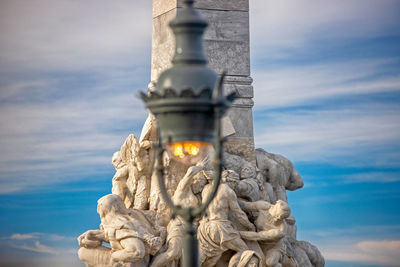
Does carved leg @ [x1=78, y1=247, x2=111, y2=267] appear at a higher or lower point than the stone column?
lower

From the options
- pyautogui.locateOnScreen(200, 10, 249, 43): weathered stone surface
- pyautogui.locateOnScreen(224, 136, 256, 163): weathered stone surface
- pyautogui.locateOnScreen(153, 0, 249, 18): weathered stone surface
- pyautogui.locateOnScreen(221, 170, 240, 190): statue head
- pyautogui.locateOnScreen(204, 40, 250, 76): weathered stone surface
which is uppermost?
pyautogui.locateOnScreen(153, 0, 249, 18): weathered stone surface

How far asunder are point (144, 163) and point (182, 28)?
17.6 ft

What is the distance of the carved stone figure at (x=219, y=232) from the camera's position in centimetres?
1122

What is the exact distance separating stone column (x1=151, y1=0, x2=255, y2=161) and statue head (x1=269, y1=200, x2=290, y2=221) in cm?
126

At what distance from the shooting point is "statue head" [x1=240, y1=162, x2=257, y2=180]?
1211 cm

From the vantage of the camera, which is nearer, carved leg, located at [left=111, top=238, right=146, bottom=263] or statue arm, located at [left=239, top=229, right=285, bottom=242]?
carved leg, located at [left=111, top=238, right=146, bottom=263]

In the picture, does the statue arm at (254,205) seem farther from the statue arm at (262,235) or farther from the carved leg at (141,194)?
the carved leg at (141,194)

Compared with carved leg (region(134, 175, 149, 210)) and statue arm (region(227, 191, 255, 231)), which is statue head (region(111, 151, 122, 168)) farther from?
statue arm (region(227, 191, 255, 231))

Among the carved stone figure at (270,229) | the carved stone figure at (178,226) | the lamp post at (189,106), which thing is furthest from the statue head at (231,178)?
the lamp post at (189,106)

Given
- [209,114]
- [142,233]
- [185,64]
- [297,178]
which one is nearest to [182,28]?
[185,64]

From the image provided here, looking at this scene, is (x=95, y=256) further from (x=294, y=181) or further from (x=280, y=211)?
(x=294, y=181)

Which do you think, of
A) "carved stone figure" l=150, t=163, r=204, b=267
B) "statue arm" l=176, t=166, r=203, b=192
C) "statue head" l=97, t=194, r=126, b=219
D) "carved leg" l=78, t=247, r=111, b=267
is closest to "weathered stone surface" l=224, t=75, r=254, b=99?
"carved stone figure" l=150, t=163, r=204, b=267

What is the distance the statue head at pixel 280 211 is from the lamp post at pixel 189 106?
499 cm

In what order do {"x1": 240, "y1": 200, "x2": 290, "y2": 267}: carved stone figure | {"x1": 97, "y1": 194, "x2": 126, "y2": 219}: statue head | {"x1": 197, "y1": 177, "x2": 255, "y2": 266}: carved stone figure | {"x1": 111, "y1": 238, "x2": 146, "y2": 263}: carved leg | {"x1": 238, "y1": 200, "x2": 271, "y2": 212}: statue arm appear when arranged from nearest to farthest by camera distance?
{"x1": 111, "y1": 238, "x2": 146, "y2": 263}: carved leg
{"x1": 97, "y1": 194, "x2": 126, "y2": 219}: statue head
{"x1": 197, "y1": 177, "x2": 255, "y2": 266}: carved stone figure
{"x1": 240, "y1": 200, "x2": 290, "y2": 267}: carved stone figure
{"x1": 238, "y1": 200, "x2": 271, "y2": 212}: statue arm
